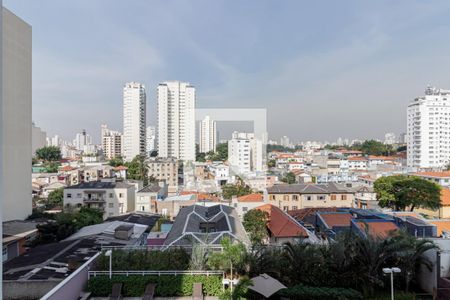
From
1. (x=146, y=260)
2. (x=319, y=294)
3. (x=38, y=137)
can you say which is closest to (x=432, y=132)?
(x=319, y=294)

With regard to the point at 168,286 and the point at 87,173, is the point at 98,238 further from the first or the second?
the point at 87,173

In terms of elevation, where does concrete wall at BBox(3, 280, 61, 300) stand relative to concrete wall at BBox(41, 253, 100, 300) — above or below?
below

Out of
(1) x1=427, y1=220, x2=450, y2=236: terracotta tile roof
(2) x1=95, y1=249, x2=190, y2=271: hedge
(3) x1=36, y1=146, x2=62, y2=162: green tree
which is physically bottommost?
(1) x1=427, y1=220, x2=450, y2=236: terracotta tile roof

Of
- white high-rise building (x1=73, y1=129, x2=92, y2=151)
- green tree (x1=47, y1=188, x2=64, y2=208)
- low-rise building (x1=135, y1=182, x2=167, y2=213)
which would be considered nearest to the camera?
low-rise building (x1=135, y1=182, x2=167, y2=213)

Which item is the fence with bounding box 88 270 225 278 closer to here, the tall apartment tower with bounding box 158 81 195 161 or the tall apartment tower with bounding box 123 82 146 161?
the tall apartment tower with bounding box 158 81 195 161

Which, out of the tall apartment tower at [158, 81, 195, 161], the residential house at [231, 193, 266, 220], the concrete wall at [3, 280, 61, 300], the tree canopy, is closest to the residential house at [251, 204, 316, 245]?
the residential house at [231, 193, 266, 220]

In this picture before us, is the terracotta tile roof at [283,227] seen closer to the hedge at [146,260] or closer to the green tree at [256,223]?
the green tree at [256,223]
